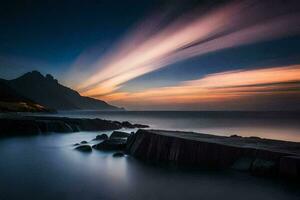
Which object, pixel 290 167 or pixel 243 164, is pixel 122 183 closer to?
pixel 243 164

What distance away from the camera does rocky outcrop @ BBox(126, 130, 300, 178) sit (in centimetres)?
1048

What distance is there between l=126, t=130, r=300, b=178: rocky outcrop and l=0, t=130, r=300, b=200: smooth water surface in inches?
20.8

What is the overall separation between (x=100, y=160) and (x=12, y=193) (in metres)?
6.84

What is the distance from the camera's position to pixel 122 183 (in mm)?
12539

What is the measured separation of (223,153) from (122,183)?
497 cm

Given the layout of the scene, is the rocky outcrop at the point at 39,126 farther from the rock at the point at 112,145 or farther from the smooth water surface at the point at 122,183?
the smooth water surface at the point at 122,183

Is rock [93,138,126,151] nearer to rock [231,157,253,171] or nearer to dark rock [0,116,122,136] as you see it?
rock [231,157,253,171]

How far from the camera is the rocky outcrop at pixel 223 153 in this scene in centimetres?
1048

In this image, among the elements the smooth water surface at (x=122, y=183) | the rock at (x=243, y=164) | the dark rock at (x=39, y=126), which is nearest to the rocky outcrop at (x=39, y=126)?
the dark rock at (x=39, y=126)

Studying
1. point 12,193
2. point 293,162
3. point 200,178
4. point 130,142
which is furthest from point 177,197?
point 130,142

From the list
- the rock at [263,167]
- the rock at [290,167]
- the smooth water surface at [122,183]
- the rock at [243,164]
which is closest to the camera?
the rock at [290,167]

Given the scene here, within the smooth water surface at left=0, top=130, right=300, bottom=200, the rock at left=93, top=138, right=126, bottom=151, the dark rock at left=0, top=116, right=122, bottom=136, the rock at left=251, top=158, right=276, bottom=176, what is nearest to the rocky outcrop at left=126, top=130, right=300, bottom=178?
the rock at left=251, top=158, right=276, bottom=176

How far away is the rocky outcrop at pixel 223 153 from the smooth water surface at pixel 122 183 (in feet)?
1.73

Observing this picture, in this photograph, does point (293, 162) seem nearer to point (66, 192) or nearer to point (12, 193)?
point (66, 192)
